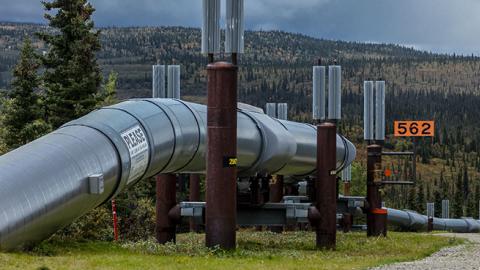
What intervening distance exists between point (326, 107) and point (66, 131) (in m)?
11.6

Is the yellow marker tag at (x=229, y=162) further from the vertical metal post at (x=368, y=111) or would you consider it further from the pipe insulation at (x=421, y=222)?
the pipe insulation at (x=421, y=222)

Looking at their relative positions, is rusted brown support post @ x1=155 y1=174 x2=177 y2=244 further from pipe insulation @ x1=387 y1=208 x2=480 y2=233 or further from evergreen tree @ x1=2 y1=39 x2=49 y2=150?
pipe insulation @ x1=387 y1=208 x2=480 y2=233

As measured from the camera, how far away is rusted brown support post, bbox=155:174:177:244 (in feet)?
80.3

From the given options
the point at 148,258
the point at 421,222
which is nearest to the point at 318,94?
the point at 148,258

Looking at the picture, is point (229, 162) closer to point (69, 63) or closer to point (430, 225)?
point (69, 63)

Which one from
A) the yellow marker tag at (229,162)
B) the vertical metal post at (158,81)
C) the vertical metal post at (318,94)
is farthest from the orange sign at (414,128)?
the yellow marker tag at (229,162)

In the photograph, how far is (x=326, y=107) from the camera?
1077 inches

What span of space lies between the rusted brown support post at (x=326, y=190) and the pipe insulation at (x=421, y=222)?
3056 centimetres

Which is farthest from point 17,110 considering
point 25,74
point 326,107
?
point 326,107

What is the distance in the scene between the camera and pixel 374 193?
3575cm

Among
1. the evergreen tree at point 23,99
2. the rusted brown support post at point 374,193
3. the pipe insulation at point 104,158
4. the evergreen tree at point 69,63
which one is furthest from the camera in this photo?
the evergreen tree at point 23,99

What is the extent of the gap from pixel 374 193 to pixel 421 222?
2549cm

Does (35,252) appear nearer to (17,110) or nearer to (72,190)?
(72,190)

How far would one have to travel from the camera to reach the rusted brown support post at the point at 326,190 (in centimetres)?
2539
